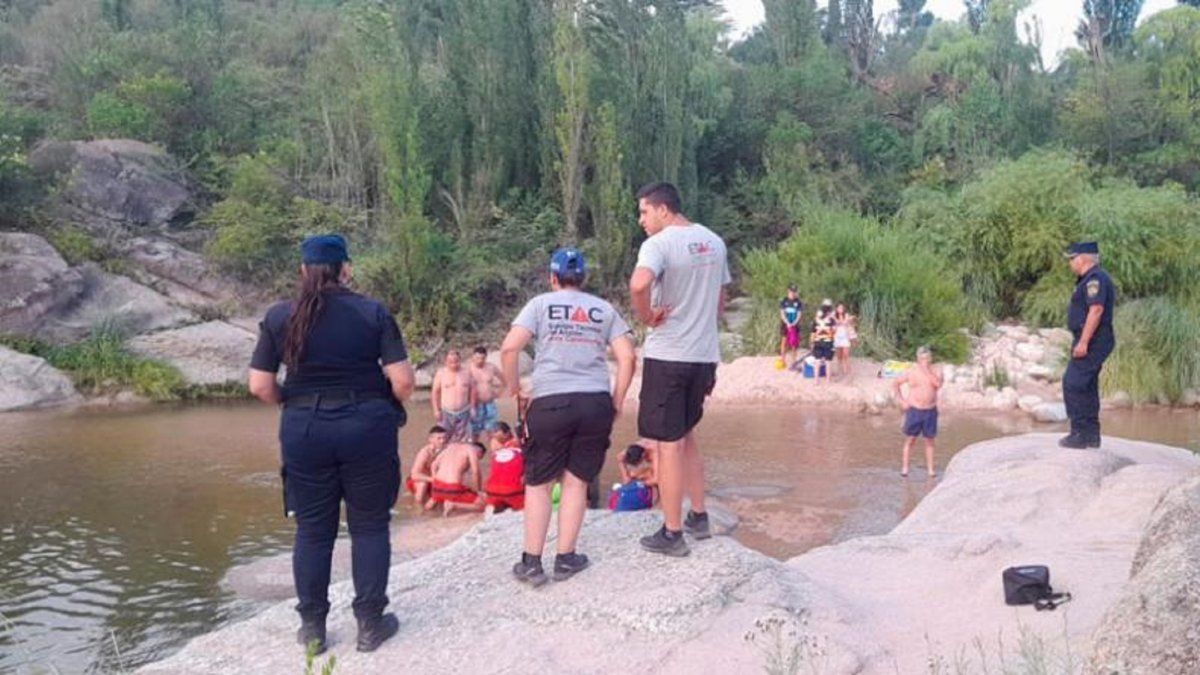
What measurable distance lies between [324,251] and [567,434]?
1293 millimetres

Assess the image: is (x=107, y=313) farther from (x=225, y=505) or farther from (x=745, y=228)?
(x=745, y=228)

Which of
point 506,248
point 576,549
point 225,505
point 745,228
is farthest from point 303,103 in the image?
point 576,549

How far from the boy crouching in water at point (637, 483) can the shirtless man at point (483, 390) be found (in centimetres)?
231

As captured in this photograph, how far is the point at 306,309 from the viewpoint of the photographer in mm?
4289

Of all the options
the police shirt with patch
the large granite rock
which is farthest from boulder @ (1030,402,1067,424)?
the large granite rock

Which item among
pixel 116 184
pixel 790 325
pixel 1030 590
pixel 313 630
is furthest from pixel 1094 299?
pixel 116 184

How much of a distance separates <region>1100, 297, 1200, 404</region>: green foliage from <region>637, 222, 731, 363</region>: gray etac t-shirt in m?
13.3

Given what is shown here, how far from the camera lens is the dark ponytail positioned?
428 centimetres

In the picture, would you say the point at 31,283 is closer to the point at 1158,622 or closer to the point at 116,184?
the point at 116,184

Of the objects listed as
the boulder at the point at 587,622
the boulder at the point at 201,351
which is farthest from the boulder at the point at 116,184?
the boulder at the point at 587,622

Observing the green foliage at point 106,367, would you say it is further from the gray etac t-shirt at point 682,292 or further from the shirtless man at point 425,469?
the gray etac t-shirt at point 682,292

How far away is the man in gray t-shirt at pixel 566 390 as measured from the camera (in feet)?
15.9

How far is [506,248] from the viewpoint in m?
23.1

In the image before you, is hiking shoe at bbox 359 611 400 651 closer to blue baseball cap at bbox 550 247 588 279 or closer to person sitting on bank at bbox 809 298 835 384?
blue baseball cap at bbox 550 247 588 279
